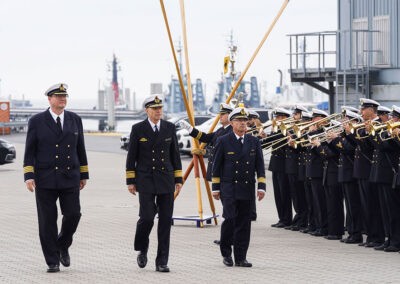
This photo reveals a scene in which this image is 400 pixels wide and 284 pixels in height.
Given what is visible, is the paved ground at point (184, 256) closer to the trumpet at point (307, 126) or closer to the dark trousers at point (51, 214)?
the dark trousers at point (51, 214)

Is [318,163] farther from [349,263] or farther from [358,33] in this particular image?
[358,33]

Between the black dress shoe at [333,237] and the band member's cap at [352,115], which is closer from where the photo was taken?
the band member's cap at [352,115]

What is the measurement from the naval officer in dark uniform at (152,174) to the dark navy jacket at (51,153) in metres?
0.62

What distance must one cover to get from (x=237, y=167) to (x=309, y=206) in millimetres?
3989

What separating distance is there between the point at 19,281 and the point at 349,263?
3.76m

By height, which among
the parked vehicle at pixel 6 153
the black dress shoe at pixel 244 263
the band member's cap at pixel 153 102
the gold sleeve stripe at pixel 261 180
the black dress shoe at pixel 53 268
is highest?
the band member's cap at pixel 153 102

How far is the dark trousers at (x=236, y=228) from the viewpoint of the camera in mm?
13102

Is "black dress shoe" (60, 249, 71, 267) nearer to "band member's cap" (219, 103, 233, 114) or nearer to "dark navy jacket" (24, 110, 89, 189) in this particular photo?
"dark navy jacket" (24, 110, 89, 189)

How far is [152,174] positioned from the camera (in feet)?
41.9

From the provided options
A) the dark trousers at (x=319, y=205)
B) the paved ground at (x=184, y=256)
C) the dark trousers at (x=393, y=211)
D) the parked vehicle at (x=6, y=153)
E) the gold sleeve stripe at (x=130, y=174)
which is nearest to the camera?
the paved ground at (x=184, y=256)

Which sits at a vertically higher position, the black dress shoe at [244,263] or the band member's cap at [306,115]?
the band member's cap at [306,115]

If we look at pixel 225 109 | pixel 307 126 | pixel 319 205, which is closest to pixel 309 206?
pixel 319 205

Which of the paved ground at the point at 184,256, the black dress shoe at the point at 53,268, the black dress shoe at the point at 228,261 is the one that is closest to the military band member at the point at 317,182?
the paved ground at the point at 184,256

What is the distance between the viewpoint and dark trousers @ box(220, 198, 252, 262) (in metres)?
13.1
